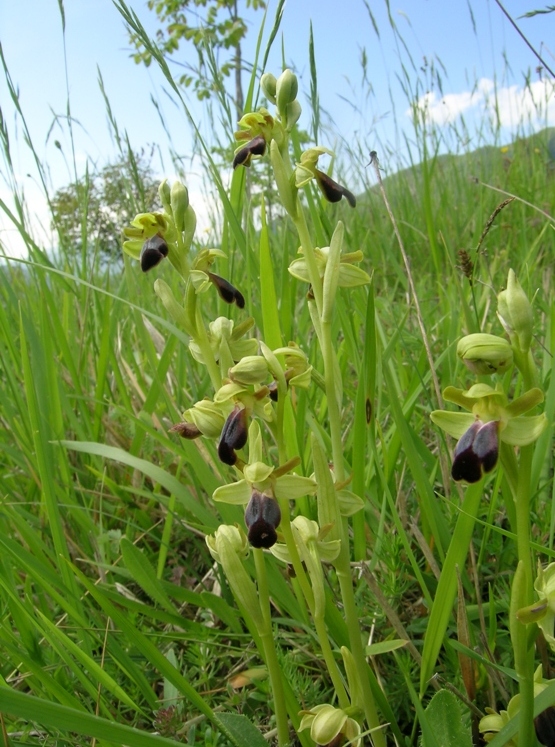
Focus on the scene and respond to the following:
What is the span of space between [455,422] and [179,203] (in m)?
0.70

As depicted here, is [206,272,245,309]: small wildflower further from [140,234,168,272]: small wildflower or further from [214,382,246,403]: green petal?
[214,382,246,403]: green petal

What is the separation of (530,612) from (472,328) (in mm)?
649

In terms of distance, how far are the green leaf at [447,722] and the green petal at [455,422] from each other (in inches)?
15.2

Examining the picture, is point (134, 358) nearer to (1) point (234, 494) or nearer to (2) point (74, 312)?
(2) point (74, 312)

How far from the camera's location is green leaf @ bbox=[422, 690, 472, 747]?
0.91 meters

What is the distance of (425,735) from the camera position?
869mm

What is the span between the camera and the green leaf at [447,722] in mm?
907

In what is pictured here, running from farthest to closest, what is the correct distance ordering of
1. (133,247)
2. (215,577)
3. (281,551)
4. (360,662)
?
(215,577)
(133,247)
(281,551)
(360,662)

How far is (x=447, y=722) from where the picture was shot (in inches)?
35.9

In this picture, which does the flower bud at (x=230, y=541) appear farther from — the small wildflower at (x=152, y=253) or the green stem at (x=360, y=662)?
the small wildflower at (x=152, y=253)

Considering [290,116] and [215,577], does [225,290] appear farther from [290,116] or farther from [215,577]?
[215,577]

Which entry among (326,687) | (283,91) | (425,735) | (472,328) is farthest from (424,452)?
(283,91)

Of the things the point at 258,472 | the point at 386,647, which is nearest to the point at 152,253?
the point at 258,472

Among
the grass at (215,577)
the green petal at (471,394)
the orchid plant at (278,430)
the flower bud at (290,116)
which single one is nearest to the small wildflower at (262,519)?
the orchid plant at (278,430)
